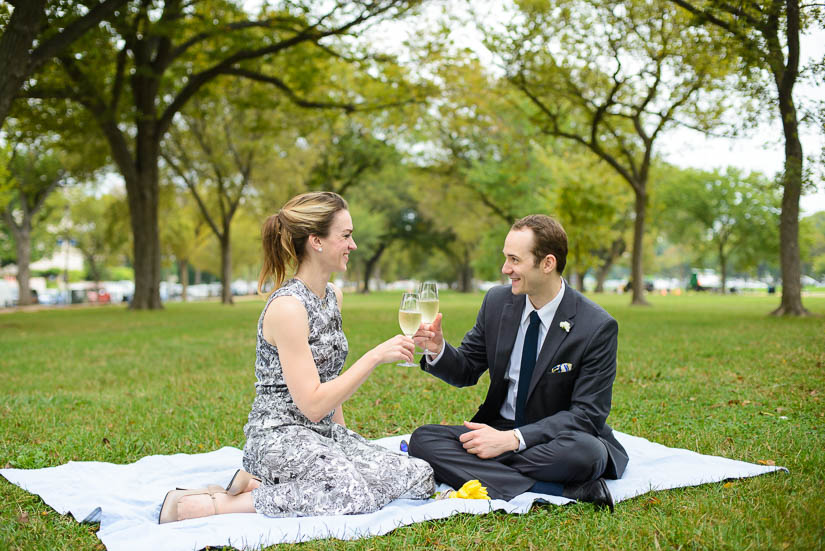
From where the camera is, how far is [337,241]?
3936 mm

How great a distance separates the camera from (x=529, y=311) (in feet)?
14.8

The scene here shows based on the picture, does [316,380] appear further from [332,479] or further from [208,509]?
[208,509]

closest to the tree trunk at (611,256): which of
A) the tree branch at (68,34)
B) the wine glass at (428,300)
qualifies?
the tree branch at (68,34)

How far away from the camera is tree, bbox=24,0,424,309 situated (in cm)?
1942

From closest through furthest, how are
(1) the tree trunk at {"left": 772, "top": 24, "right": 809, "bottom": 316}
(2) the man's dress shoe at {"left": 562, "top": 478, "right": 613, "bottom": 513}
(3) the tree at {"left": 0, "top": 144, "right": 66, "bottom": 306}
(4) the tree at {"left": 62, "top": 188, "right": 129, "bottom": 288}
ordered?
(2) the man's dress shoe at {"left": 562, "top": 478, "right": 613, "bottom": 513} < (1) the tree trunk at {"left": 772, "top": 24, "right": 809, "bottom": 316} < (3) the tree at {"left": 0, "top": 144, "right": 66, "bottom": 306} < (4) the tree at {"left": 62, "top": 188, "right": 129, "bottom": 288}

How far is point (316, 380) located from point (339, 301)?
86 cm

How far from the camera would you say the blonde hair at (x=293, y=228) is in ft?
12.8

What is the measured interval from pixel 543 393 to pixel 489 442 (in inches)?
19.8

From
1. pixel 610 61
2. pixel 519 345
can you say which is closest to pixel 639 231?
pixel 610 61

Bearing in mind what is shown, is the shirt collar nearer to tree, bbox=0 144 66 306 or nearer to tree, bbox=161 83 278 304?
tree, bbox=161 83 278 304

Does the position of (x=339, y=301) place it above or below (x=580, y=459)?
above

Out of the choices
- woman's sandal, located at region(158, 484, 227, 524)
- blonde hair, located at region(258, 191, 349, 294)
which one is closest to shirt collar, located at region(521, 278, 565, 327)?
blonde hair, located at region(258, 191, 349, 294)

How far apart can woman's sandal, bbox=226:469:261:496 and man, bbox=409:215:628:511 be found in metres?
1.14

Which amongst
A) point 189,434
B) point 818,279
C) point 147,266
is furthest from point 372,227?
point 818,279
